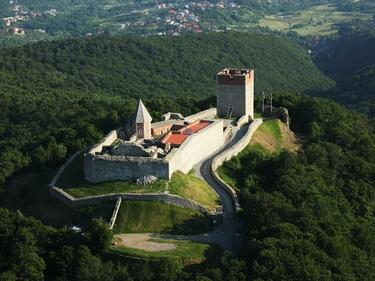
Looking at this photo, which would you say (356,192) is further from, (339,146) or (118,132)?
(118,132)

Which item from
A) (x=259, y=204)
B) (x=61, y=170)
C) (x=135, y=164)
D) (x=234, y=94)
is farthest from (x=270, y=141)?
(x=61, y=170)

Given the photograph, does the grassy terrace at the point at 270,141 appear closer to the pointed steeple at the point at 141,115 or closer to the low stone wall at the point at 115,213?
the pointed steeple at the point at 141,115

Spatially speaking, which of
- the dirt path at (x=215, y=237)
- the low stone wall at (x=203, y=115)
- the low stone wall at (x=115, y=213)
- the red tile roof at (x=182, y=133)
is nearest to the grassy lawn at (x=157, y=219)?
the low stone wall at (x=115, y=213)

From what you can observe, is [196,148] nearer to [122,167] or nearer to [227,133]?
[227,133]

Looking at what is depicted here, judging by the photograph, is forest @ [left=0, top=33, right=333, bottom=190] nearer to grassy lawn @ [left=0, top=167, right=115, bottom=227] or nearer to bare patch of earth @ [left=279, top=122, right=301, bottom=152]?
bare patch of earth @ [left=279, top=122, right=301, bottom=152]

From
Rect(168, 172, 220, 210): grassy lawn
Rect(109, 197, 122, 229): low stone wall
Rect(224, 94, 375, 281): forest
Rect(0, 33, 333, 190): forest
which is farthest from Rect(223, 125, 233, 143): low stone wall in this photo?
Rect(0, 33, 333, 190): forest

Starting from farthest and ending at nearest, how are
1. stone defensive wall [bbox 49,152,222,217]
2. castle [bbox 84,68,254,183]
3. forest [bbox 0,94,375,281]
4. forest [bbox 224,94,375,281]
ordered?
castle [bbox 84,68,254,183] < stone defensive wall [bbox 49,152,222,217] < forest [bbox 224,94,375,281] < forest [bbox 0,94,375,281]
